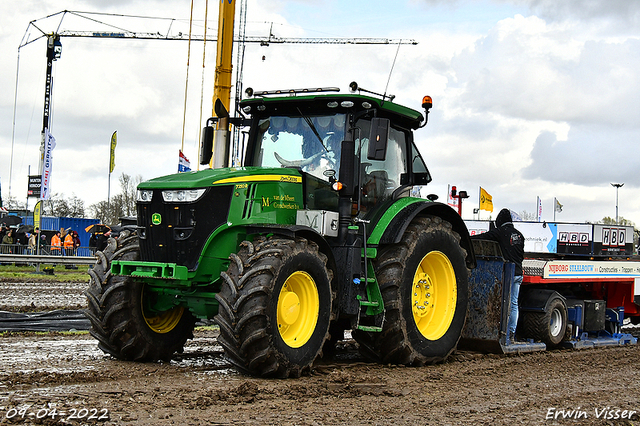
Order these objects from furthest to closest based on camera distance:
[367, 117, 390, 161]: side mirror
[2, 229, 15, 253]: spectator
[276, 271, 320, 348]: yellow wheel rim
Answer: [2, 229, 15, 253]: spectator, [367, 117, 390, 161]: side mirror, [276, 271, 320, 348]: yellow wheel rim

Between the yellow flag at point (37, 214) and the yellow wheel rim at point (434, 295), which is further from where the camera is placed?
the yellow flag at point (37, 214)

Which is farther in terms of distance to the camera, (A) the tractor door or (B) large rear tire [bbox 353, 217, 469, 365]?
(A) the tractor door

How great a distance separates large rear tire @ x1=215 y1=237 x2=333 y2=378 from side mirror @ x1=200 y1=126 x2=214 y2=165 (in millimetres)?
2241

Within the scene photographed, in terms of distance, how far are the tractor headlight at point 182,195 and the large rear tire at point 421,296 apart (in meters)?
2.21

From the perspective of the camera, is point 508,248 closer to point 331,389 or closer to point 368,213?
point 368,213

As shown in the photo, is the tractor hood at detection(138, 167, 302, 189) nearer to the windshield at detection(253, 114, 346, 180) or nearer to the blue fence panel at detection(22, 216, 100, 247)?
the windshield at detection(253, 114, 346, 180)

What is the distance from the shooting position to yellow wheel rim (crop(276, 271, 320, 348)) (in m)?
6.90

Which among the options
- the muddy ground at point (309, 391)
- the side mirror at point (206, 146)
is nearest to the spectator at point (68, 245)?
the muddy ground at point (309, 391)

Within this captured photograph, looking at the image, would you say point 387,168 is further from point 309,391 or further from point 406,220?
point 309,391

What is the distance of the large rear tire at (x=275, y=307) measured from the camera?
6465 mm

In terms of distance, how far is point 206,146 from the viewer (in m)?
8.84

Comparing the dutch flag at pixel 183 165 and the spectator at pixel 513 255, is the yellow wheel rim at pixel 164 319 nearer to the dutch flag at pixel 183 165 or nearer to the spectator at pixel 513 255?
the spectator at pixel 513 255

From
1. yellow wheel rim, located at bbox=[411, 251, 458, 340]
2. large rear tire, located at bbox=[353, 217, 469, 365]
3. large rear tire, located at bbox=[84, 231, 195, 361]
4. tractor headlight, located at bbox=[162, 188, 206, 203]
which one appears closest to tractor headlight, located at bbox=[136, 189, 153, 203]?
tractor headlight, located at bbox=[162, 188, 206, 203]

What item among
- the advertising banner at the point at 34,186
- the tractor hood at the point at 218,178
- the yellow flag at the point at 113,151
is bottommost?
the tractor hood at the point at 218,178
